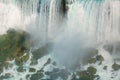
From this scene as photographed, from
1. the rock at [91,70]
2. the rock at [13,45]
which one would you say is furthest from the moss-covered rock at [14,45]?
the rock at [91,70]

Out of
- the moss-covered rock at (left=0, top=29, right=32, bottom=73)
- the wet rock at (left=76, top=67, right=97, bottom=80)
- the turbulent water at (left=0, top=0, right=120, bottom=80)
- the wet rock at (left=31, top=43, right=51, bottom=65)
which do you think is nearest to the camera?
the wet rock at (left=76, top=67, right=97, bottom=80)

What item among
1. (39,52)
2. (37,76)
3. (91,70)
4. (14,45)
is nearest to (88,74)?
(91,70)

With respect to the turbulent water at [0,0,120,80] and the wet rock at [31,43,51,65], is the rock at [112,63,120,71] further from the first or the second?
the wet rock at [31,43,51,65]

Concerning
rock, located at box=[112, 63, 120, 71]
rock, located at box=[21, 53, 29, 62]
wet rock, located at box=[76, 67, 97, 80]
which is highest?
rock, located at box=[21, 53, 29, 62]

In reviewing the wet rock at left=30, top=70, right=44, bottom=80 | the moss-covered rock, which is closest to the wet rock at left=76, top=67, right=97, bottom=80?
the wet rock at left=30, top=70, right=44, bottom=80

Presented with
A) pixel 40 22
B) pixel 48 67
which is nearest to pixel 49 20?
pixel 40 22

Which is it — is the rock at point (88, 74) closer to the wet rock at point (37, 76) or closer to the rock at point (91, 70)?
the rock at point (91, 70)

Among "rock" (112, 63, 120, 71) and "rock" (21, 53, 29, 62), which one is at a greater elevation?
"rock" (21, 53, 29, 62)

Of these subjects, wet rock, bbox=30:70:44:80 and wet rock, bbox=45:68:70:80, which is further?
wet rock, bbox=30:70:44:80

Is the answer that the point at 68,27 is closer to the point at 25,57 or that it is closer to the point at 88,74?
the point at 25,57
